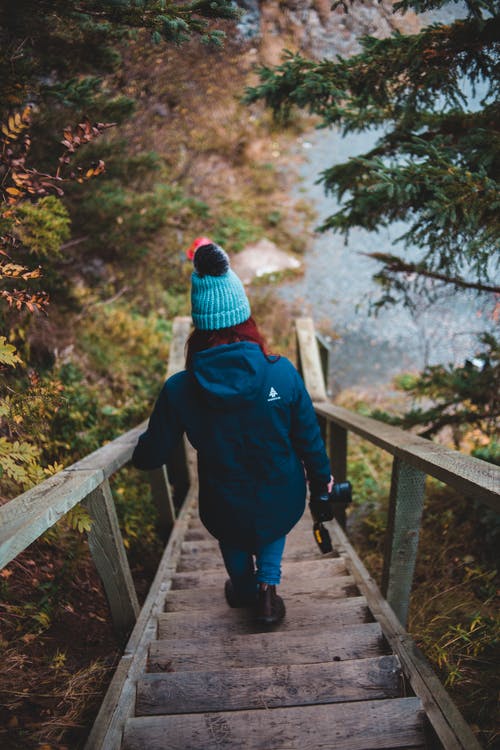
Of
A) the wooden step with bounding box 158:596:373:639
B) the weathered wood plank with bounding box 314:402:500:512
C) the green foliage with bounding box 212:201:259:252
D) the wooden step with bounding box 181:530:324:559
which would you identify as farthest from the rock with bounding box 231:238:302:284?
the wooden step with bounding box 158:596:373:639

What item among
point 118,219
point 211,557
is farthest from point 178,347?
point 211,557

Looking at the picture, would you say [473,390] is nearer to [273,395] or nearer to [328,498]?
[328,498]

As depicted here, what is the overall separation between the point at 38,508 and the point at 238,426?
80 centimetres

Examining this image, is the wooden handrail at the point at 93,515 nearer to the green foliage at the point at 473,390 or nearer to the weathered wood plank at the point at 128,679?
the weathered wood plank at the point at 128,679

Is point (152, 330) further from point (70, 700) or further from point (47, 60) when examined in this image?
point (70, 700)

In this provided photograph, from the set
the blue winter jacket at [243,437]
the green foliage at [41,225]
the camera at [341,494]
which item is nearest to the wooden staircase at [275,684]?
the blue winter jacket at [243,437]

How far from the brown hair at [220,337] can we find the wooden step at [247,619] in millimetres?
1363

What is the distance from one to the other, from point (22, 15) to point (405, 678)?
11.2 ft

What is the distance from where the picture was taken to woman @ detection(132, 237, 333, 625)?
1.75 meters

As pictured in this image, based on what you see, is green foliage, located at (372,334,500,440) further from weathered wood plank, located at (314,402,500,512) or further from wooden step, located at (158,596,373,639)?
wooden step, located at (158,596,373,639)

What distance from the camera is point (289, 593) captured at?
8.20ft

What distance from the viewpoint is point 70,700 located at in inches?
70.6

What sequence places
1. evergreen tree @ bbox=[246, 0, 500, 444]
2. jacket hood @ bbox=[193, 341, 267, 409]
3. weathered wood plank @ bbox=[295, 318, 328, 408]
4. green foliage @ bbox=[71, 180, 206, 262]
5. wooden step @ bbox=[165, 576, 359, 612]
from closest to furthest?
jacket hood @ bbox=[193, 341, 267, 409]
evergreen tree @ bbox=[246, 0, 500, 444]
wooden step @ bbox=[165, 576, 359, 612]
weathered wood plank @ bbox=[295, 318, 328, 408]
green foliage @ bbox=[71, 180, 206, 262]

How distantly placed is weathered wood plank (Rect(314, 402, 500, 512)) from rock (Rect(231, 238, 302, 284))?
27.5 feet
